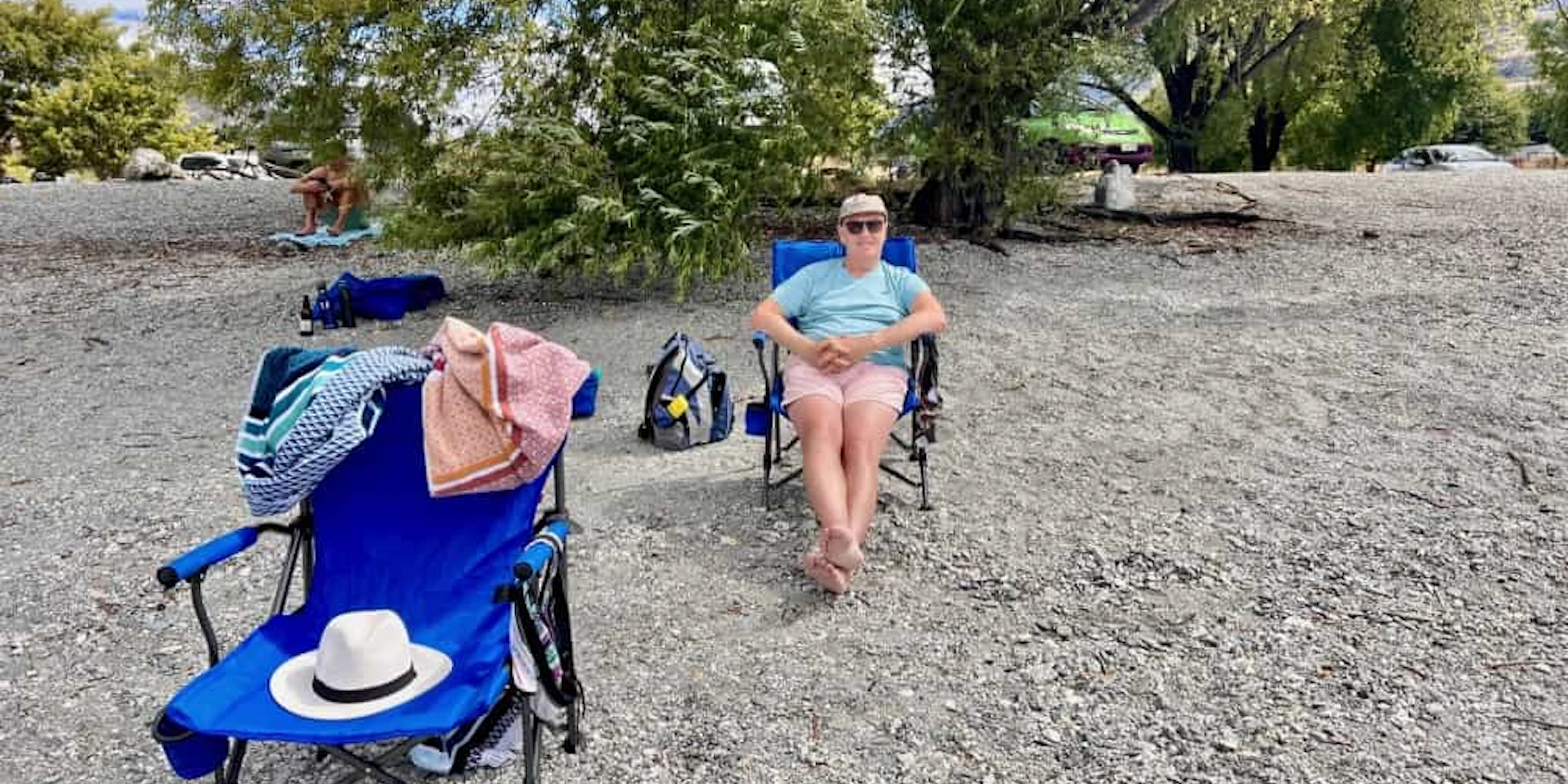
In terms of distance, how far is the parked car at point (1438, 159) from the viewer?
24.0m

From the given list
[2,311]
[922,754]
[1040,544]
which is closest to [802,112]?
[1040,544]

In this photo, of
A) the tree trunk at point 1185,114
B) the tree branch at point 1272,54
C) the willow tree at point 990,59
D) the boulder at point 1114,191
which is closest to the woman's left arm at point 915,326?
the willow tree at point 990,59

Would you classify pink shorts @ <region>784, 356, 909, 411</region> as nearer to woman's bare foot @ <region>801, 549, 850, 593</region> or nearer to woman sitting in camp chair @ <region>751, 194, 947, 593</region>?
woman sitting in camp chair @ <region>751, 194, 947, 593</region>

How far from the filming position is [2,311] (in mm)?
8250

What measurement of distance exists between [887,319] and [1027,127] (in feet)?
17.7

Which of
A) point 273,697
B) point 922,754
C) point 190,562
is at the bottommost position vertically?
point 922,754

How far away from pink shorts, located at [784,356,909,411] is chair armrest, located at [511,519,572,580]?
1.46 m

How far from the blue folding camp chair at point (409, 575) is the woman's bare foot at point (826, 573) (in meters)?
0.96

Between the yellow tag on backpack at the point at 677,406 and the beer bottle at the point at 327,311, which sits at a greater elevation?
the beer bottle at the point at 327,311

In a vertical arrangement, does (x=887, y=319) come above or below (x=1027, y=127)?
below

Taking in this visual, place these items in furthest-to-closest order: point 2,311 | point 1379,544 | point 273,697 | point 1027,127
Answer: point 1027,127, point 2,311, point 1379,544, point 273,697

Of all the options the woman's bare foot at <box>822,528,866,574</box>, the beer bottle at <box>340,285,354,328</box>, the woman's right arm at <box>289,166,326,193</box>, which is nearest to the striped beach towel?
the woman's bare foot at <box>822,528,866,574</box>

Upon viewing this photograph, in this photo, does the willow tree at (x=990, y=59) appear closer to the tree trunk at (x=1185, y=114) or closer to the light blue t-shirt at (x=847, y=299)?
the light blue t-shirt at (x=847, y=299)

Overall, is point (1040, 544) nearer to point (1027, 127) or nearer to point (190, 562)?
point (190, 562)
